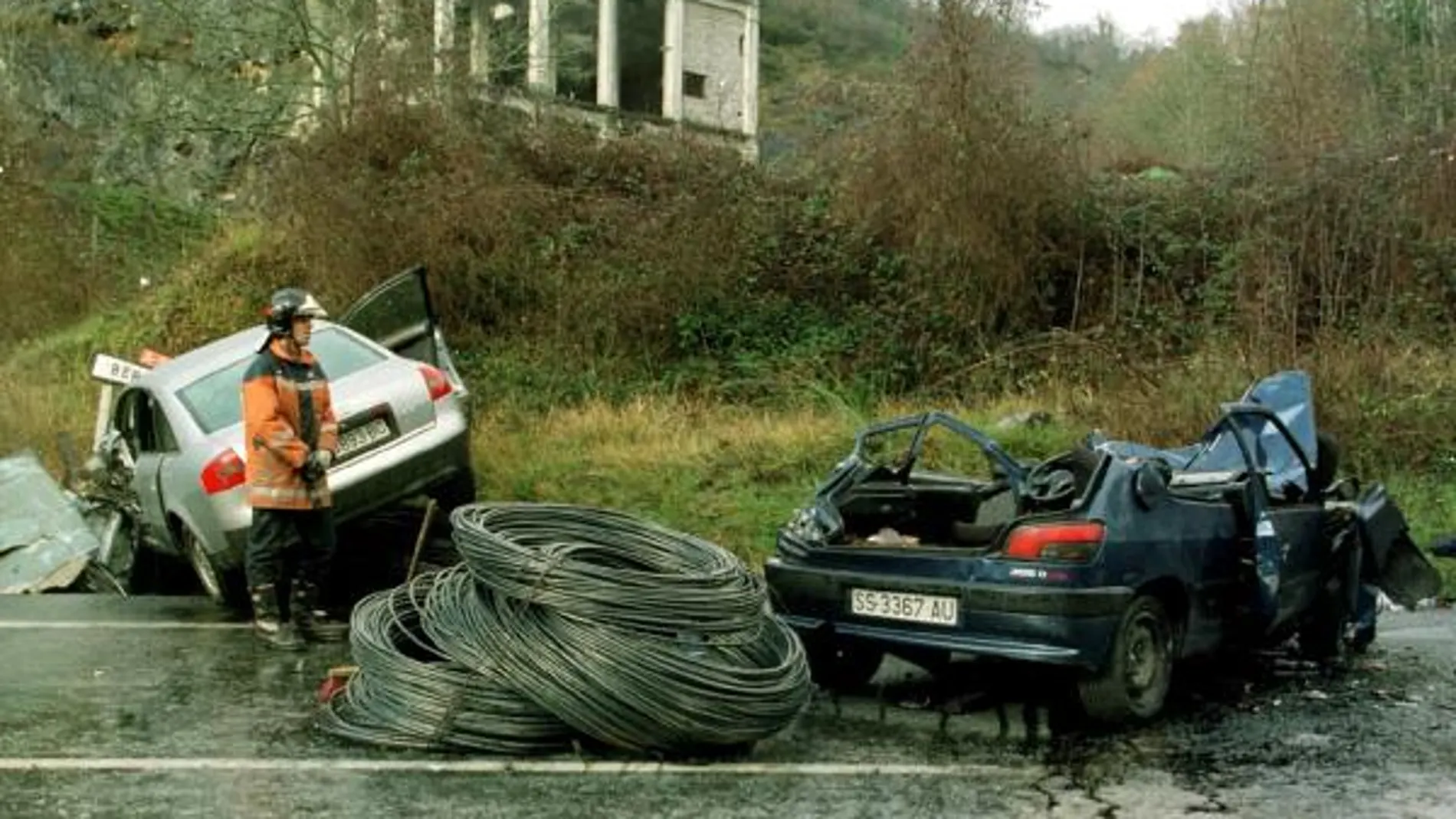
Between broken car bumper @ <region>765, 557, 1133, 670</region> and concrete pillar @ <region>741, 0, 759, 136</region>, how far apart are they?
1907 centimetres

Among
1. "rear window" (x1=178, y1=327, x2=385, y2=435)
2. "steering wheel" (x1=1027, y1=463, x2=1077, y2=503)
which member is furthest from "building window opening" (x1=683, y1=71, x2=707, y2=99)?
"steering wheel" (x1=1027, y1=463, x2=1077, y2=503)

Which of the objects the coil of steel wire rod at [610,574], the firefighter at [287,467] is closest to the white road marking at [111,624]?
the firefighter at [287,467]

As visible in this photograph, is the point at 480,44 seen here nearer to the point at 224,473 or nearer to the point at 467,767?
the point at 224,473

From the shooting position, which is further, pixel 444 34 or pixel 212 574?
pixel 444 34

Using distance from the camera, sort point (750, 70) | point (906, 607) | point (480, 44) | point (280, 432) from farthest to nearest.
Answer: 1. point (750, 70)
2. point (480, 44)
3. point (280, 432)
4. point (906, 607)

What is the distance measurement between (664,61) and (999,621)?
21988mm

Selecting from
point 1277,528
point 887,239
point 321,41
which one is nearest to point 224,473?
point 1277,528

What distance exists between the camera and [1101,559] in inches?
269

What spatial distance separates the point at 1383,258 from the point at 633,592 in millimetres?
12700

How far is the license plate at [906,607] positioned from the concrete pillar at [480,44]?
13397mm

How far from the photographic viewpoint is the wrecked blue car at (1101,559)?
6.88 m

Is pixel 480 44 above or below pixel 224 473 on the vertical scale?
above

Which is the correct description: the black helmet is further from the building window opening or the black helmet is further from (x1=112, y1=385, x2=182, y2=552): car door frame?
the building window opening

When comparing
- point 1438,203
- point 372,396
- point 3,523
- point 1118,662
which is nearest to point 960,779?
point 1118,662
